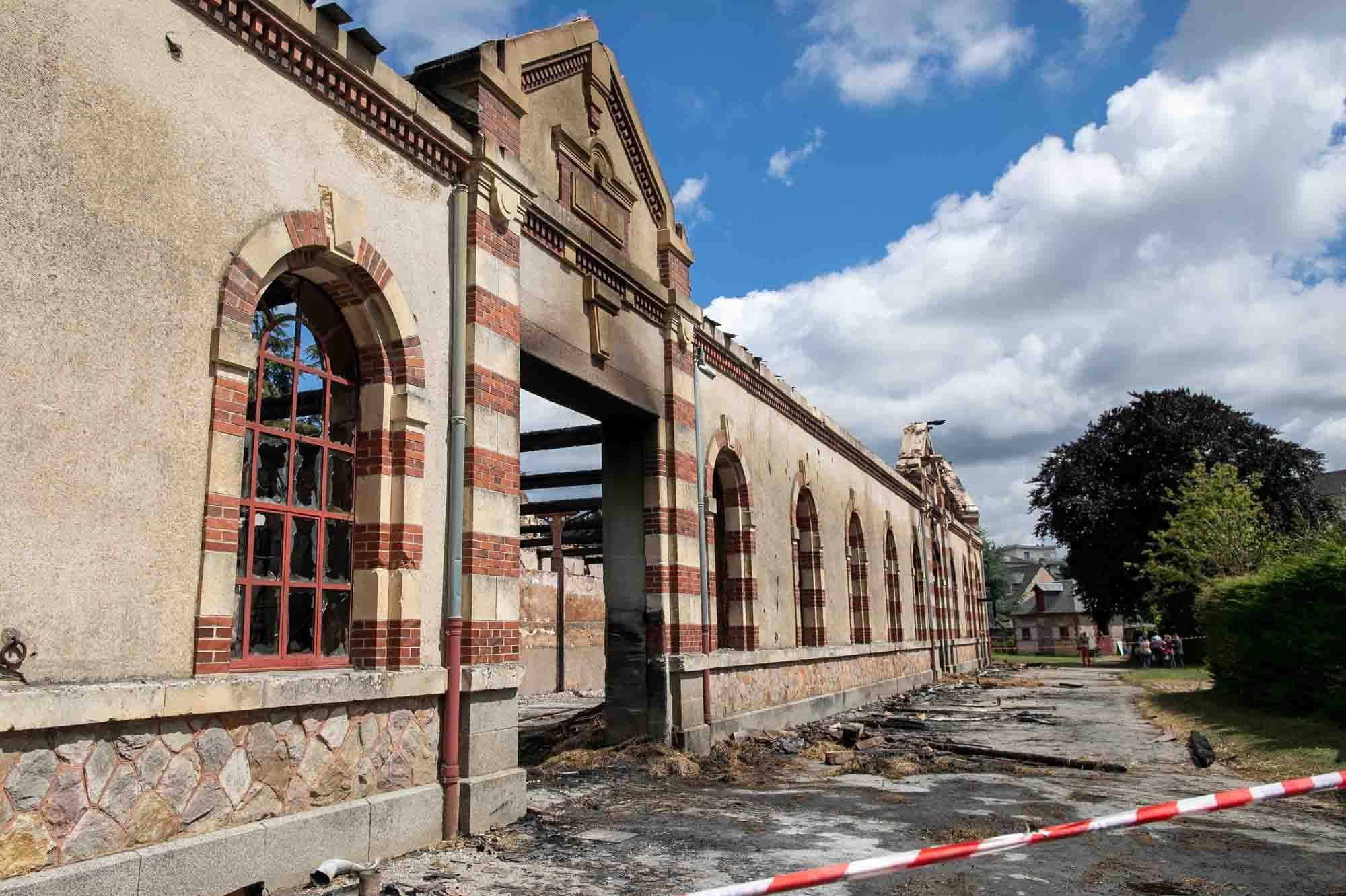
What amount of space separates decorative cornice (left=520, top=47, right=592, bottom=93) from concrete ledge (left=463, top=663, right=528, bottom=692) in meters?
5.66

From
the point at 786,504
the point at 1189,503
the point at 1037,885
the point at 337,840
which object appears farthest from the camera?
the point at 1189,503

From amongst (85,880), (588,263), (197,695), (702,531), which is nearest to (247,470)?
(197,695)

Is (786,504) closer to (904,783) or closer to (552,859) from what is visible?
(904,783)

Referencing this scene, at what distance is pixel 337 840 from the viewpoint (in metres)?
5.86

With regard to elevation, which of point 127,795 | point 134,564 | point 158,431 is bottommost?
point 127,795

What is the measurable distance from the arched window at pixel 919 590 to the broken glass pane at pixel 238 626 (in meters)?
21.8

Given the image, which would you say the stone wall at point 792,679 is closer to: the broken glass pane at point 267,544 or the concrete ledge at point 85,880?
the broken glass pane at point 267,544

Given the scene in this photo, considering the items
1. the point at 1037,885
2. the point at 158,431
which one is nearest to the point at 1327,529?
the point at 1037,885

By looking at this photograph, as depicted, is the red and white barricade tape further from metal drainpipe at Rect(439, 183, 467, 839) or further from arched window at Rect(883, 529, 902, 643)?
arched window at Rect(883, 529, 902, 643)

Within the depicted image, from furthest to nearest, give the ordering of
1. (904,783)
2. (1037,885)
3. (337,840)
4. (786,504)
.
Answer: (786,504) < (904,783) < (337,840) < (1037,885)

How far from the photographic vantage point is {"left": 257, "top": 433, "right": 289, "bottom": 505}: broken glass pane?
21.0ft

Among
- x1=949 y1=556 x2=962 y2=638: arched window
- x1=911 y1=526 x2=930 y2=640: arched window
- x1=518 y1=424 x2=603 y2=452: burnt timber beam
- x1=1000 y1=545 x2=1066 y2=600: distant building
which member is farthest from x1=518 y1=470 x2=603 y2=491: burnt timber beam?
x1=1000 y1=545 x2=1066 y2=600: distant building

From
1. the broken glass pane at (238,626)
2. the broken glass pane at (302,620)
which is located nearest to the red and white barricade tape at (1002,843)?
the broken glass pane at (238,626)

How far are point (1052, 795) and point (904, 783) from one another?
4.90ft
